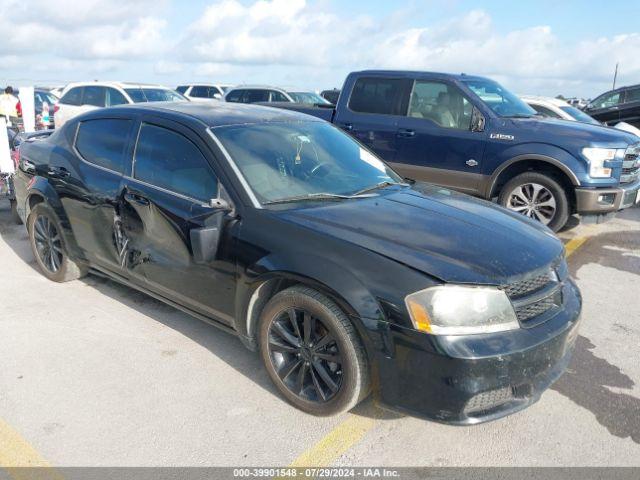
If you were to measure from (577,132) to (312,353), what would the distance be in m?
4.89

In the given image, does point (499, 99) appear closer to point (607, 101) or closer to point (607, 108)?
point (607, 108)

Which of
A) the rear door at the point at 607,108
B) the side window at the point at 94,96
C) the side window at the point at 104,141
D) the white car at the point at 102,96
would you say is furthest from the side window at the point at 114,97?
the rear door at the point at 607,108

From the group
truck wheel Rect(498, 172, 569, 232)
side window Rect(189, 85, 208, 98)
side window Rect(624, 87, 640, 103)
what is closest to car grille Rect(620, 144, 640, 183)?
truck wheel Rect(498, 172, 569, 232)

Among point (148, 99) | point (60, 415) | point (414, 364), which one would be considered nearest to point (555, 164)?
point (414, 364)

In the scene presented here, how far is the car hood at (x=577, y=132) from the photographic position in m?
6.05

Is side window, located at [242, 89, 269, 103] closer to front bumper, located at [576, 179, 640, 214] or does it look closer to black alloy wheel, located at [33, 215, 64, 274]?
front bumper, located at [576, 179, 640, 214]

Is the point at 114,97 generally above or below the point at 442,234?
above

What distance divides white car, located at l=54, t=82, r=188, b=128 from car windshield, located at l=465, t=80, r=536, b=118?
27.2 feet

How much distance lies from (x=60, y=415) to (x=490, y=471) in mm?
2313

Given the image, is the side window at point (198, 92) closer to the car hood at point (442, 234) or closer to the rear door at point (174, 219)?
the rear door at point (174, 219)

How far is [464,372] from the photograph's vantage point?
7.78 ft

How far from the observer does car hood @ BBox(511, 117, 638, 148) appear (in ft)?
19.9

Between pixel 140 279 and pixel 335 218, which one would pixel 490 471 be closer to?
pixel 335 218

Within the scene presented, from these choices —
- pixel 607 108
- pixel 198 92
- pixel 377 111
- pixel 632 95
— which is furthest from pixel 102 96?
pixel 632 95
